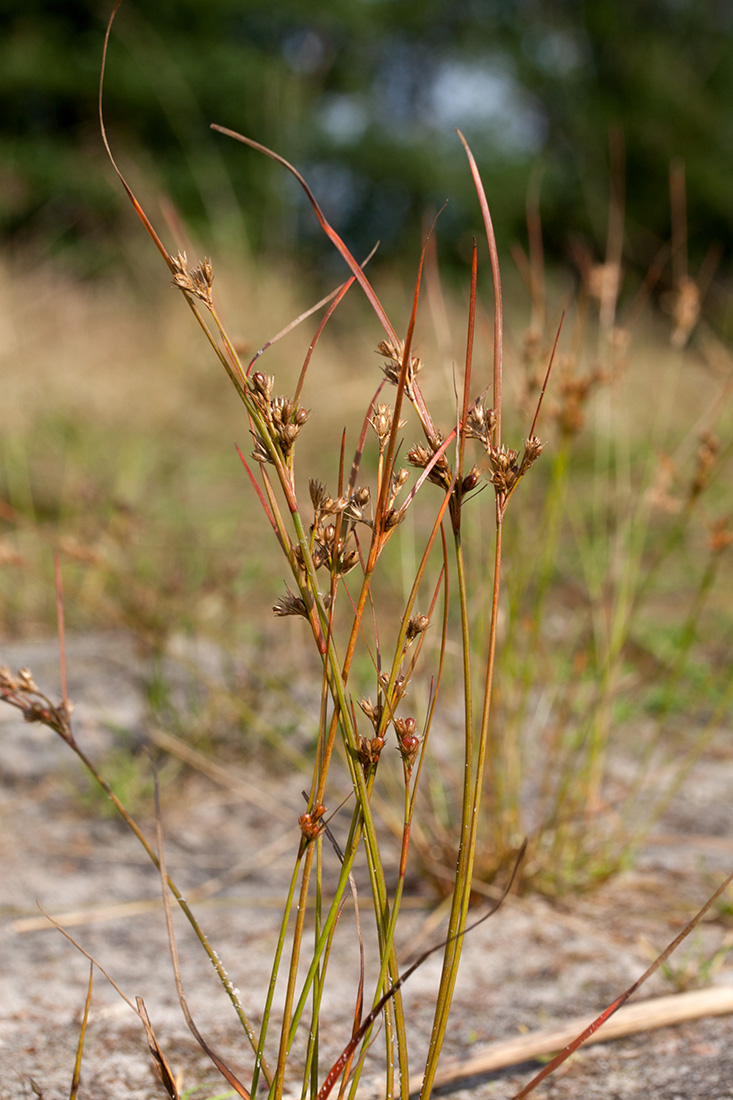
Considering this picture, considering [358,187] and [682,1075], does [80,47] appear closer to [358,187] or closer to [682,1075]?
[358,187]

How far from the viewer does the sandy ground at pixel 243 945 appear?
69 cm

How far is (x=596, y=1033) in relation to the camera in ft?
2.30

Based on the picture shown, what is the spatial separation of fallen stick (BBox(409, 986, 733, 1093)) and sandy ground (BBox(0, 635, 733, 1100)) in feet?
0.06

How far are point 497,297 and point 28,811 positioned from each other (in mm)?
1144

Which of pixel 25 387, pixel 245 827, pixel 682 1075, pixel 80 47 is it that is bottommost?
pixel 682 1075

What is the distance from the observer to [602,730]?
1.03 m

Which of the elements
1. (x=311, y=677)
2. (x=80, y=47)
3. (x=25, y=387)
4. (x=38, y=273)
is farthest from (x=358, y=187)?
(x=311, y=677)

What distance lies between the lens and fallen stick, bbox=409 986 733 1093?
26.2 inches

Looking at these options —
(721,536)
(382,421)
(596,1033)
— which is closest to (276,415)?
(382,421)

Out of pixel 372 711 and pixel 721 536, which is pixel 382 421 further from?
pixel 721 536

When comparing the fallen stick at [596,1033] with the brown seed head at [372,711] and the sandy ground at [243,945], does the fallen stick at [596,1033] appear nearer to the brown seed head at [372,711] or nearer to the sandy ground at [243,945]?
the sandy ground at [243,945]

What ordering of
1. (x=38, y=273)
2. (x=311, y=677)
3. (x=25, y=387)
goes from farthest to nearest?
(x=38, y=273)
(x=25, y=387)
(x=311, y=677)

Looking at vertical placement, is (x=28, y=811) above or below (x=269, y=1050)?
above

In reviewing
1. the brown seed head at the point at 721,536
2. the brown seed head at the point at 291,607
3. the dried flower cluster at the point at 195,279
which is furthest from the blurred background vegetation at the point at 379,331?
the brown seed head at the point at 291,607
